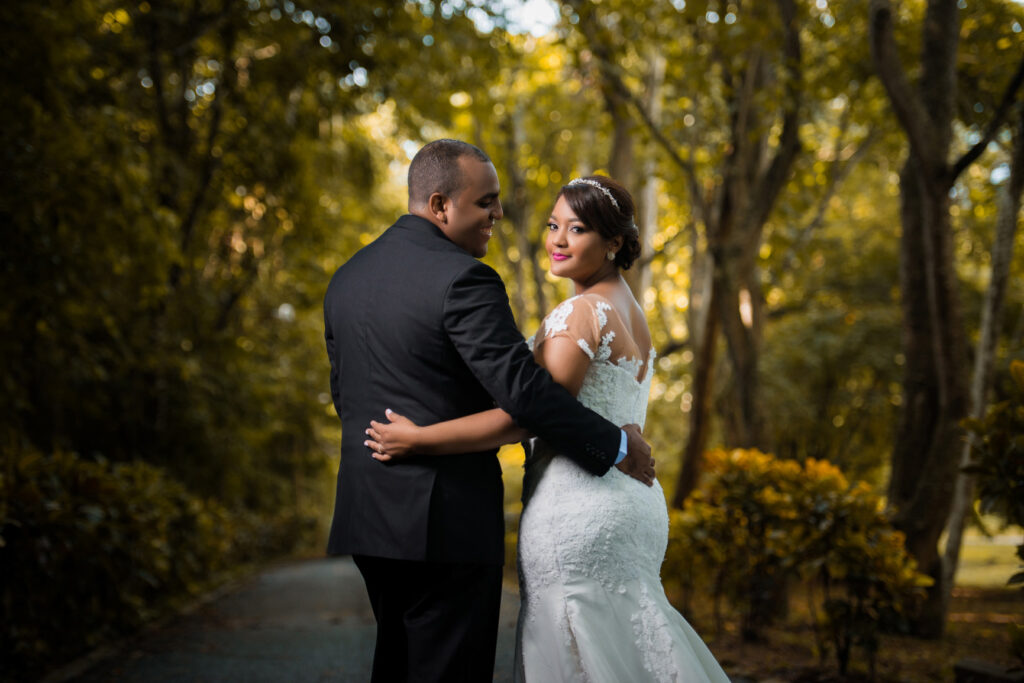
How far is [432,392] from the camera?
266cm

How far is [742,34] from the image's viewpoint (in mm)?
7887

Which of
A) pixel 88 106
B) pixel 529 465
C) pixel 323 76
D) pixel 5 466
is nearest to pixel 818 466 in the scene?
pixel 529 465

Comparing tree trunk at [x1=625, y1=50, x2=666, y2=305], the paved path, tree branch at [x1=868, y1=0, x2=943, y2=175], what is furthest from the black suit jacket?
tree trunk at [x1=625, y1=50, x2=666, y2=305]

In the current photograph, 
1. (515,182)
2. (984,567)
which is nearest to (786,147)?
(515,182)

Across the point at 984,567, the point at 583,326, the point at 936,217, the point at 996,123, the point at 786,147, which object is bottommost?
the point at 984,567

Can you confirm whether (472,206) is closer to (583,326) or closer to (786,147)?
(583,326)

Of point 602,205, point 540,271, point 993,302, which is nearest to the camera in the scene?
point 602,205

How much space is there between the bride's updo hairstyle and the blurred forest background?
7.69 ft

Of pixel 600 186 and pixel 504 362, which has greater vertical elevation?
pixel 600 186

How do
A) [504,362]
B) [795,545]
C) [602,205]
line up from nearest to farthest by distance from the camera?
1. [504,362]
2. [602,205]
3. [795,545]

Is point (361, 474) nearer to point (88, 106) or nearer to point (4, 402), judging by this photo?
point (4, 402)

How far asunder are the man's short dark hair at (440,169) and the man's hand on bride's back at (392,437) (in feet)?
2.37

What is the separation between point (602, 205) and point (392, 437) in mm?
1123

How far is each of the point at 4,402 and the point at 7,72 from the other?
241 centimetres
